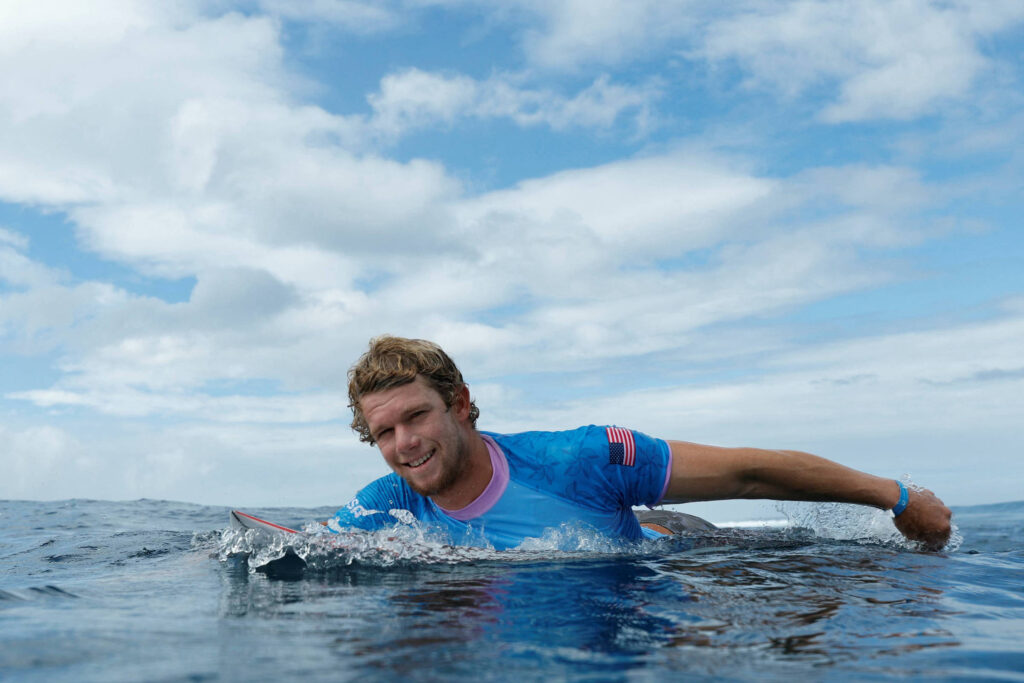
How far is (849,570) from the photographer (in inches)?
185

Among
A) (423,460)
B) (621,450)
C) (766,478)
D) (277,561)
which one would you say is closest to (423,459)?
(423,460)

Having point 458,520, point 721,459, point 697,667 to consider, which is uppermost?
point 721,459

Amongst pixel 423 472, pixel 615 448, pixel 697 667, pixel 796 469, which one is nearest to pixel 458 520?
pixel 423 472

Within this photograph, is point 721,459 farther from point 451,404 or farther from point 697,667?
point 697,667

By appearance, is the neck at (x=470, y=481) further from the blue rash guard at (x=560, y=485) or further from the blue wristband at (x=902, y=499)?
the blue wristband at (x=902, y=499)

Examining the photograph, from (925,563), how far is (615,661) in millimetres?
3393

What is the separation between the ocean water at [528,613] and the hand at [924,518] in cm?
15

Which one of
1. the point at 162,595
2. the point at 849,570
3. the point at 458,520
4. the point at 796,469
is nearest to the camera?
the point at 162,595

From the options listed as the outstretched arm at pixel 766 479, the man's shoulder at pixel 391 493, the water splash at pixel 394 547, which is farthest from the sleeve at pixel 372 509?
the outstretched arm at pixel 766 479

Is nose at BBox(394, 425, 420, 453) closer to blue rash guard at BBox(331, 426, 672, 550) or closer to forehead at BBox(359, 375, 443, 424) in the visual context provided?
forehead at BBox(359, 375, 443, 424)

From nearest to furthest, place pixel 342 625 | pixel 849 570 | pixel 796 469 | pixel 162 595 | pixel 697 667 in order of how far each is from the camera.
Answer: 1. pixel 697 667
2. pixel 342 625
3. pixel 162 595
4. pixel 849 570
5. pixel 796 469

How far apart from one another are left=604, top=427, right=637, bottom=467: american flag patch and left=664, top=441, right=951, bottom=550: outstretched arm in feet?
0.87

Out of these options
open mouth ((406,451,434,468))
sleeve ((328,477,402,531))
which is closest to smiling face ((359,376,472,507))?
open mouth ((406,451,434,468))

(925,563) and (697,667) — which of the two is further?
(925,563)
